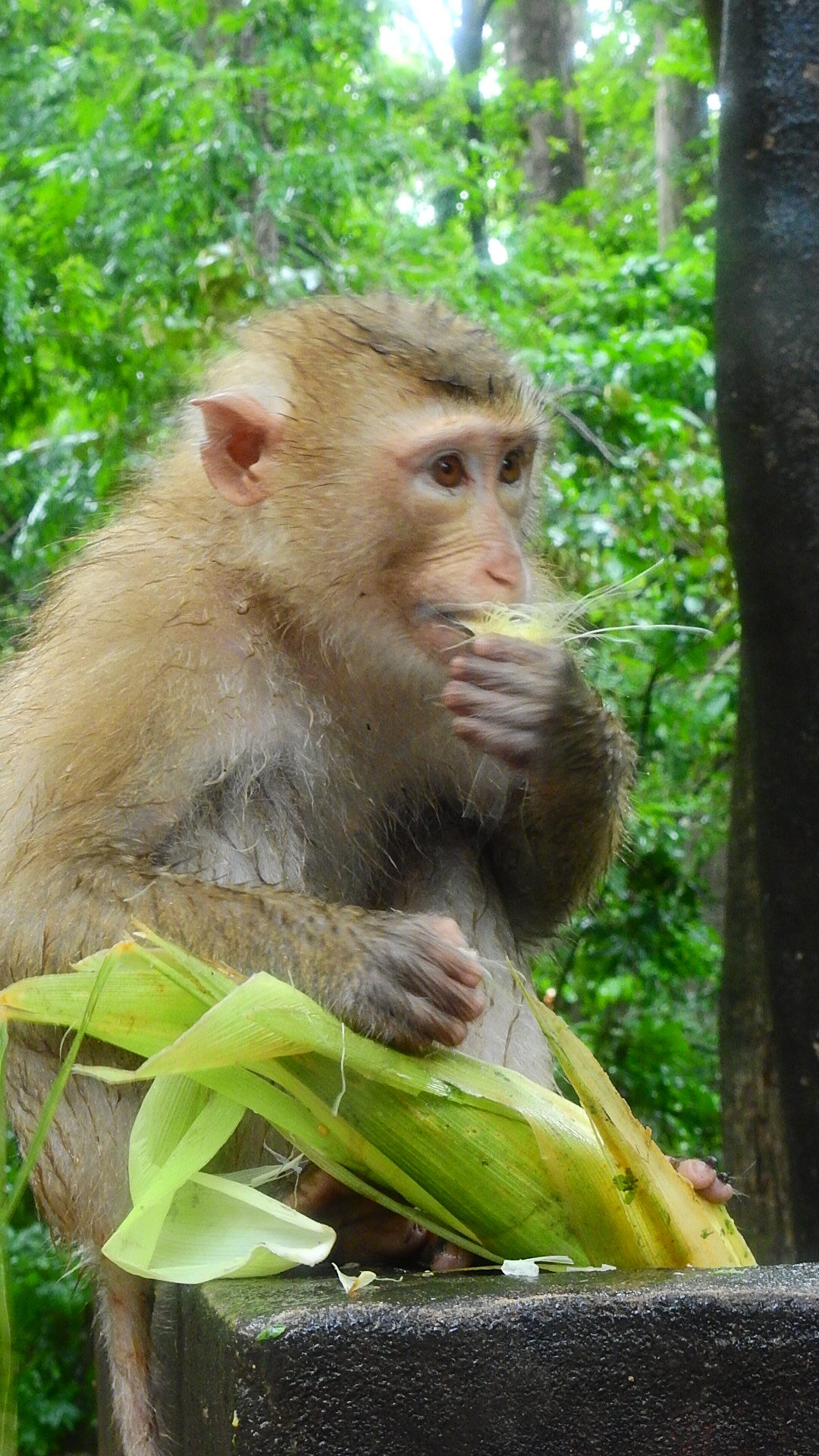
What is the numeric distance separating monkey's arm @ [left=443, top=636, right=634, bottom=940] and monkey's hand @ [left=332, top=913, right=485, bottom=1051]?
0.42 meters

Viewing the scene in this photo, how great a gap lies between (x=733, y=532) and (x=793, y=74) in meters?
1.19

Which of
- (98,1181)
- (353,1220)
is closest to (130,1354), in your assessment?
(98,1181)

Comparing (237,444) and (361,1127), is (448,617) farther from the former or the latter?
(361,1127)

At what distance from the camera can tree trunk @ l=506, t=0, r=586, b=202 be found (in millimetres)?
17391

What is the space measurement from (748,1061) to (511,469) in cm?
387

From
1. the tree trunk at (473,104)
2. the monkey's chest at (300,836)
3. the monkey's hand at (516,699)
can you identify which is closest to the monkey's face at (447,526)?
the monkey's hand at (516,699)

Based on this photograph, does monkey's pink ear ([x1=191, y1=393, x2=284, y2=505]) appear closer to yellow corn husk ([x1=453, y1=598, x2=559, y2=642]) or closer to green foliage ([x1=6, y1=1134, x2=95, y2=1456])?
yellow corn husk ([x1=453, y1=598, x2=559, y2=642])

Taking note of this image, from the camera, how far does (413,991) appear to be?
7.25 ft

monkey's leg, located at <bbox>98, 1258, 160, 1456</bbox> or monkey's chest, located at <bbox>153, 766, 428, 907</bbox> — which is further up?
monkey's chest, located at <bbox>153, 766, 428, 907</bbox>

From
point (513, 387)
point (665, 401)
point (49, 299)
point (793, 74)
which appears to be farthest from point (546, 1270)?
point (49, 299)

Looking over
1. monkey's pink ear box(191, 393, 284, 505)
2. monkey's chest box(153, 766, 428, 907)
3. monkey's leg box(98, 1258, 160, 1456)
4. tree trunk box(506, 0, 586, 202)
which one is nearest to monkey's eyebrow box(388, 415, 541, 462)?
monkey's pink ear box(191, 393, 284, 505)

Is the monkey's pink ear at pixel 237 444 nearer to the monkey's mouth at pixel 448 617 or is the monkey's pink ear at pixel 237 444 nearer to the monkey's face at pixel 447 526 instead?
the monkey's face at pixel 447 526

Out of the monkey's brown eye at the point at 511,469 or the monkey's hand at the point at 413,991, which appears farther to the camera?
the monkey's brown eye at the point at 511,469

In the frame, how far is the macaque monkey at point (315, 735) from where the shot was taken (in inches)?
95.1
